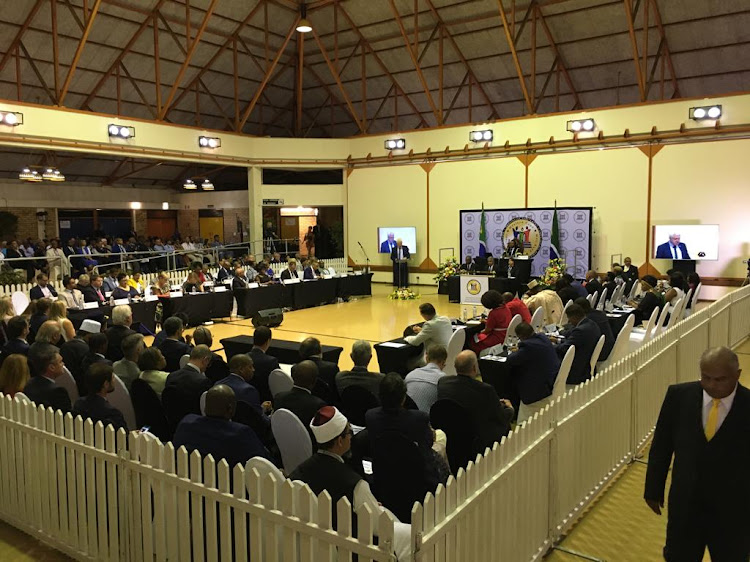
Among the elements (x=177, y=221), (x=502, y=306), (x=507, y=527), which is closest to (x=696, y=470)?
(x=507, y=527)

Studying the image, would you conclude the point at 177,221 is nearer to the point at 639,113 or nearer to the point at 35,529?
the point at 639,113

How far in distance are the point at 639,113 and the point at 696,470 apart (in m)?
14.4

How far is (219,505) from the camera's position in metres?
2.94

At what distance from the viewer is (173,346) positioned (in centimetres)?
602

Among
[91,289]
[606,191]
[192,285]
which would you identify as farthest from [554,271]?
[91,289]

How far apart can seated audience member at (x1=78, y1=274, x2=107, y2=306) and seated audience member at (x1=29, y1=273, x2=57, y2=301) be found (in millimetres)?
507

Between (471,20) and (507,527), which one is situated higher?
(471,20)

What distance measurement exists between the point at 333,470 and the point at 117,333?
442 cm

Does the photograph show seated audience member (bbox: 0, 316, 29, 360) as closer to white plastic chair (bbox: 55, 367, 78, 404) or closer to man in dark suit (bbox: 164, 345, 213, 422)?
white plastic chair (bbox: 55, 367, 78, 404)

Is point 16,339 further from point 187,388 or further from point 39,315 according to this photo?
point 187,388

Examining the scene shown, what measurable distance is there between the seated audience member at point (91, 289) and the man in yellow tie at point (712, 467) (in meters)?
10.0

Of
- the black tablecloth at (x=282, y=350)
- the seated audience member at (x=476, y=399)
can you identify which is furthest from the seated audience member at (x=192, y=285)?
the seated audience member at (x=476, y=399)

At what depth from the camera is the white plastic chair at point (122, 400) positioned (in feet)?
15.6

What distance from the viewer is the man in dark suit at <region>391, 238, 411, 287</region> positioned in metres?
18.6
